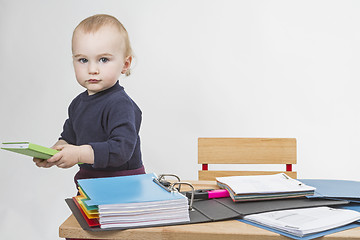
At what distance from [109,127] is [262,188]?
0.44 m

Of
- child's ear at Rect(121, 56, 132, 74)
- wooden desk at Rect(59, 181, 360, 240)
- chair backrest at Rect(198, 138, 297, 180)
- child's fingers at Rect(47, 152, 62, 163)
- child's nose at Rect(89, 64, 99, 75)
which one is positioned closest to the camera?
wooden desk at Rect(59, 181, 360, 240)

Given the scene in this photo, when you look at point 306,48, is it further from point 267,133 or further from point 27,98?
point 27,98

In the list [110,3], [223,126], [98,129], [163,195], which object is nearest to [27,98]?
[110,3]

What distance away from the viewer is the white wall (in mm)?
2758

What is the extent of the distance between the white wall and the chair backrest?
2.50 feet

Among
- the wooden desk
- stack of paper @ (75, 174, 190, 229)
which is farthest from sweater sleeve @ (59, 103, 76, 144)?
the wooden desk

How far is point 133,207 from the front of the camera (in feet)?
3.02

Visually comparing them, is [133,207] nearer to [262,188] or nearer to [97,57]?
[262,188]

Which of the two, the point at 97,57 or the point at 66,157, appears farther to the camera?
the point at 97,57

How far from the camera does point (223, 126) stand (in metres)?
2.76

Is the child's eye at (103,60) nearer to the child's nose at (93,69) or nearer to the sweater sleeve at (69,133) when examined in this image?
the child's nose at (93,69)

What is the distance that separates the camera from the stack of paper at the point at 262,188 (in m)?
1.11

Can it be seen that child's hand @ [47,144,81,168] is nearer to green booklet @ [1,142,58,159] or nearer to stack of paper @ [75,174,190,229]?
green booklet @ [1,142,58,159]

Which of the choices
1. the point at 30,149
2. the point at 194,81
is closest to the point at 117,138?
the point at 30,149
